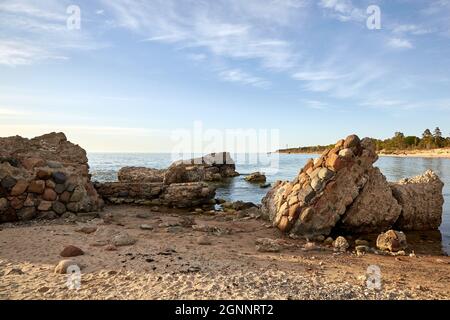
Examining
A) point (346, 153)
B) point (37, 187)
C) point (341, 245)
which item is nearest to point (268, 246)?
point (341, 245)

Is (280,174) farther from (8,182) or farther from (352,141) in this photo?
(8,182)

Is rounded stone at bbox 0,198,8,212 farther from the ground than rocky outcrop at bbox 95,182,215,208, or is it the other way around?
rounded stone at bbox 0,198,8,212

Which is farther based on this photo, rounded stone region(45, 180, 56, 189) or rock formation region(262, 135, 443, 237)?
rounded stone region(45, 180, 56, 189)

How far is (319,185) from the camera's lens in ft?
35.3

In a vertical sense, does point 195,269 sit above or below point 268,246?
above

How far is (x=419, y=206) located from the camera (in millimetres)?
12211

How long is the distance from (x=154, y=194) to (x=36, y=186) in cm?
627

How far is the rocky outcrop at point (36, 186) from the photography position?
428 inches

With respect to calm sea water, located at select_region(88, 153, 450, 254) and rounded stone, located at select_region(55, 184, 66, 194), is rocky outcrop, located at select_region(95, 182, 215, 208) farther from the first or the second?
calm sea water, located at select_region(88, 153, 450, 254)

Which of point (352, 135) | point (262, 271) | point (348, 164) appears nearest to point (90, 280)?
point (262, 271)

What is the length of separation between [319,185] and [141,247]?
5.96 meters

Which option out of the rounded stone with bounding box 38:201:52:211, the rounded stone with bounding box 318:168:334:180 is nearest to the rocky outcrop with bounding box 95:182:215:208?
the rounded stone with bounding box 38:201:52:211

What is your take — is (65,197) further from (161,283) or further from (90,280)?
(161,283)

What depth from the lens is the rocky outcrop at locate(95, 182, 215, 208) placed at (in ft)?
54.0
